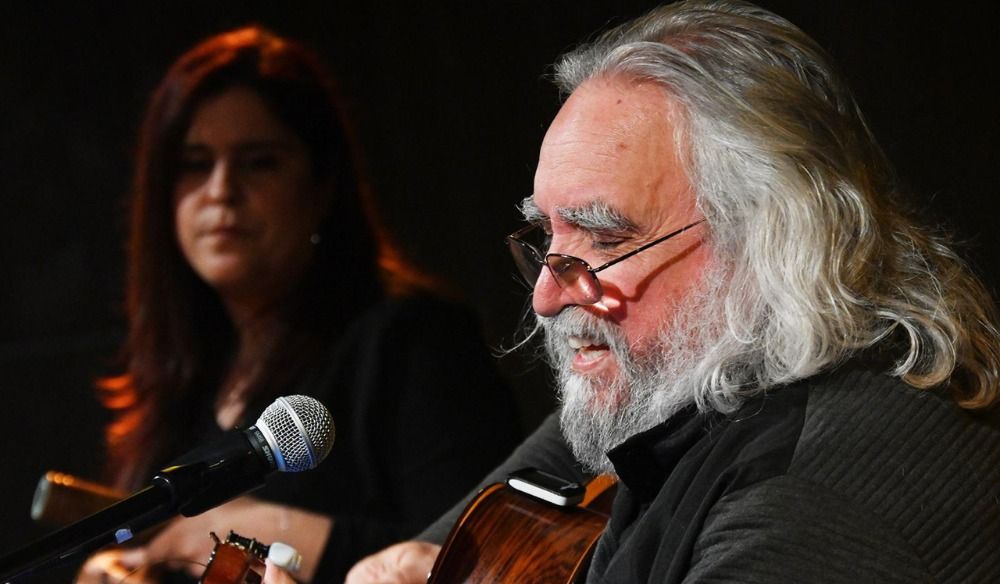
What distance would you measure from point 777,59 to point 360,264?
1.35 meters

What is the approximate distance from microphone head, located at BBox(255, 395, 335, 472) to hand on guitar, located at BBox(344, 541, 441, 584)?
→ 543 mm

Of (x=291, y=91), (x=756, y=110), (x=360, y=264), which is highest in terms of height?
(x=291, y=91)

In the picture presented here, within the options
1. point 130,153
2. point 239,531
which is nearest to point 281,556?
point 239,531

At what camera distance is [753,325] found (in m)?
1.67

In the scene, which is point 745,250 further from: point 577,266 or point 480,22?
point 480,22

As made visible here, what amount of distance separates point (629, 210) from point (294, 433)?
1.93ft

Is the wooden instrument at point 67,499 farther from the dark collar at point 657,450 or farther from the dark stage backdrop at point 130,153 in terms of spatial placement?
the dark collar at point 657,450

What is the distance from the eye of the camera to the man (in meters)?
1.41

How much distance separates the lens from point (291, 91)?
9.33 feet

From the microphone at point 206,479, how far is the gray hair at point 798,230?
21.5 inches

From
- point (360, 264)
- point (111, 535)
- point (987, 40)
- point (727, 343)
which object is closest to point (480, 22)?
point (360, 264)

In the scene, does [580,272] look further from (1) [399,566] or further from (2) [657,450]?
(1) [399,566]

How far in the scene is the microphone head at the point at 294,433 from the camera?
1.46 metres

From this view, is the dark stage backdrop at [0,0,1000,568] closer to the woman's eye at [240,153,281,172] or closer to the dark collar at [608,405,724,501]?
the woman's eye at [240,153,281,172]
